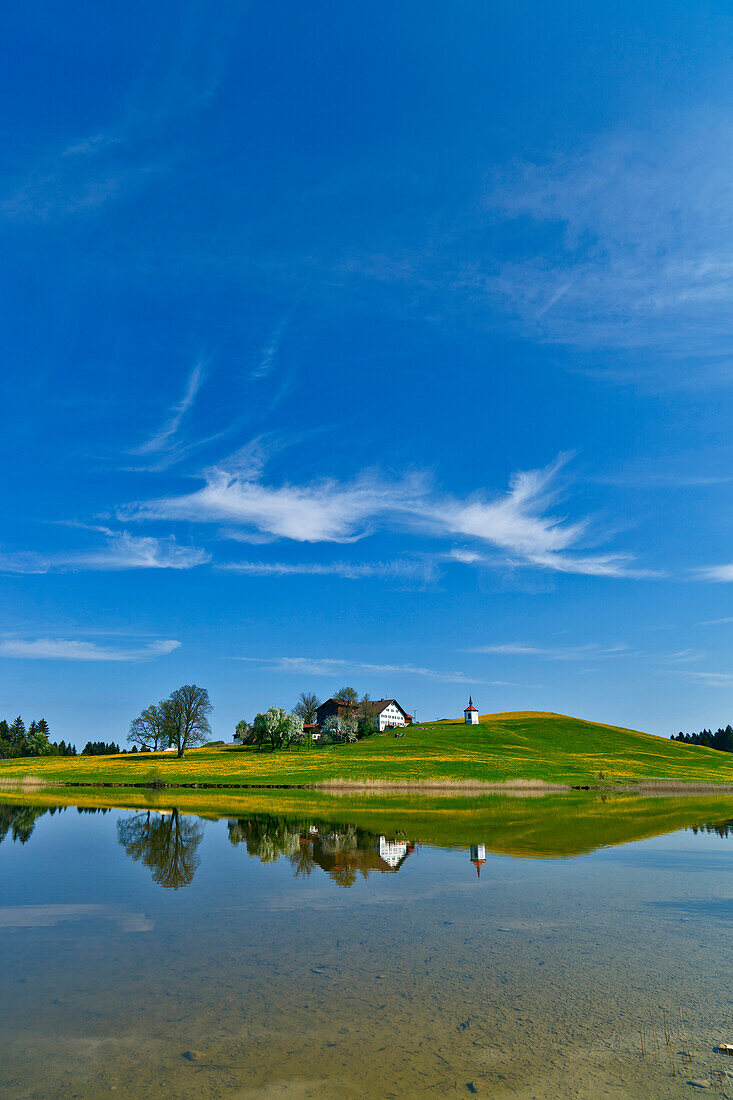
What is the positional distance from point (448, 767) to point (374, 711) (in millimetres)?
62522

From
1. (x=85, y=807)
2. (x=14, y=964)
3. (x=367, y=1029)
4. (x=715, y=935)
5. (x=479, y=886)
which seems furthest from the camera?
(x=85, y=807)

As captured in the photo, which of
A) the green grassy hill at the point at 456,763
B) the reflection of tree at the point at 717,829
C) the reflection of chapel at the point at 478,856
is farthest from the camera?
the green grassy hill at the point at 456,763

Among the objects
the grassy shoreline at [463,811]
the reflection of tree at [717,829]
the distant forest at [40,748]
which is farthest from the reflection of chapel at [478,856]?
the distant forest at [40,748]

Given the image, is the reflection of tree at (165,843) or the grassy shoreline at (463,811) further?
the grassy shoreline at (463,811)

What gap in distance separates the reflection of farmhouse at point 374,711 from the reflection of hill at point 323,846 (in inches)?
3721

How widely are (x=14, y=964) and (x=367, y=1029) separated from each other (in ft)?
31.6

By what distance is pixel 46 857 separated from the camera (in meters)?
30.9

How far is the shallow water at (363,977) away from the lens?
1030 cm

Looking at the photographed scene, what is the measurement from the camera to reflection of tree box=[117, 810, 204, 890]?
88.1 ft

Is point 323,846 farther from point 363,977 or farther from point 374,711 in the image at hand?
point 374,711

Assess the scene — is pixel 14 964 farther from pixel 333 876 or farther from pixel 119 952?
pixel 333 876

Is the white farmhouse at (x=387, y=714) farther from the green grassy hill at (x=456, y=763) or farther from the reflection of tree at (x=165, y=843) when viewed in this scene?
the reflection of tree at (x=165, y=843)

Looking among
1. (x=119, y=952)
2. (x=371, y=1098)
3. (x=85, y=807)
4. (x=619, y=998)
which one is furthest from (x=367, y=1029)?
(x=85, y=807)

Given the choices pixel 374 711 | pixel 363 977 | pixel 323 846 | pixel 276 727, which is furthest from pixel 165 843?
pixel 374 711
